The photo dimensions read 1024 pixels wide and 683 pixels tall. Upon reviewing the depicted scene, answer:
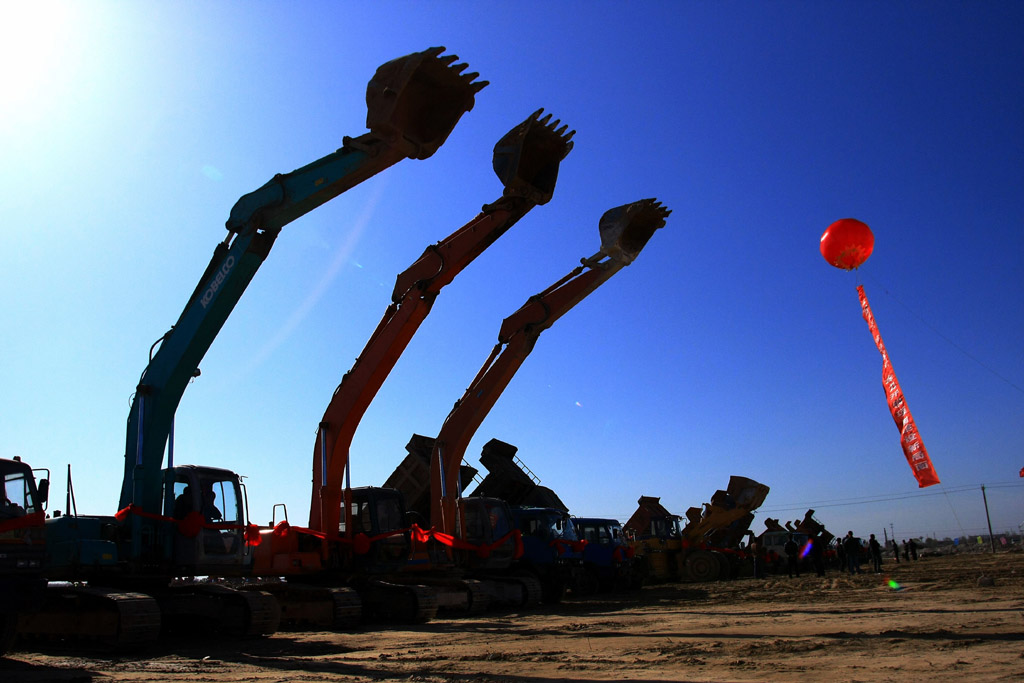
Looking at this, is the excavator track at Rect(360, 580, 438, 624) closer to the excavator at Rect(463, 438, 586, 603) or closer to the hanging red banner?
the excavator at Rect(463, 438, 586, 603)

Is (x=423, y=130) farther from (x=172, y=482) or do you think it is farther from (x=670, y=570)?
(x=670, y=570)

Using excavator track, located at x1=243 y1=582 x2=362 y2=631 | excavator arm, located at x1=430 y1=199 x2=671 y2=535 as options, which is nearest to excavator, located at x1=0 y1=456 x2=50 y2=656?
excavator track, located at x1=243 y1=582 x2=362 y2=631

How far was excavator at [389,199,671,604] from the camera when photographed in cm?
1681

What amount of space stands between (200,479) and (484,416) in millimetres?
7441

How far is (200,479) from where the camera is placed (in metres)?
11.5

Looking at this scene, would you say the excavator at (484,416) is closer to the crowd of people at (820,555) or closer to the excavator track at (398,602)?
the excavator track at (398,602)

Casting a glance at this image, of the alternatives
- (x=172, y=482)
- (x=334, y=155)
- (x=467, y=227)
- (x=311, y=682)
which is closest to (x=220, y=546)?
(x=172, y=482)

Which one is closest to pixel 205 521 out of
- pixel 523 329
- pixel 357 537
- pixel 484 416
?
pixel 357 537

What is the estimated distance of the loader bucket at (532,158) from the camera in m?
15.9

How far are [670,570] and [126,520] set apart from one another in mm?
22268

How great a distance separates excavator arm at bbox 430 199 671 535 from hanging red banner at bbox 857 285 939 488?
17.7ft

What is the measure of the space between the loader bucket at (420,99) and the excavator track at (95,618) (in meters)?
7.24

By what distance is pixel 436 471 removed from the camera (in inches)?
Result: 675

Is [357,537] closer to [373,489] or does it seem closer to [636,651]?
[373,489]
